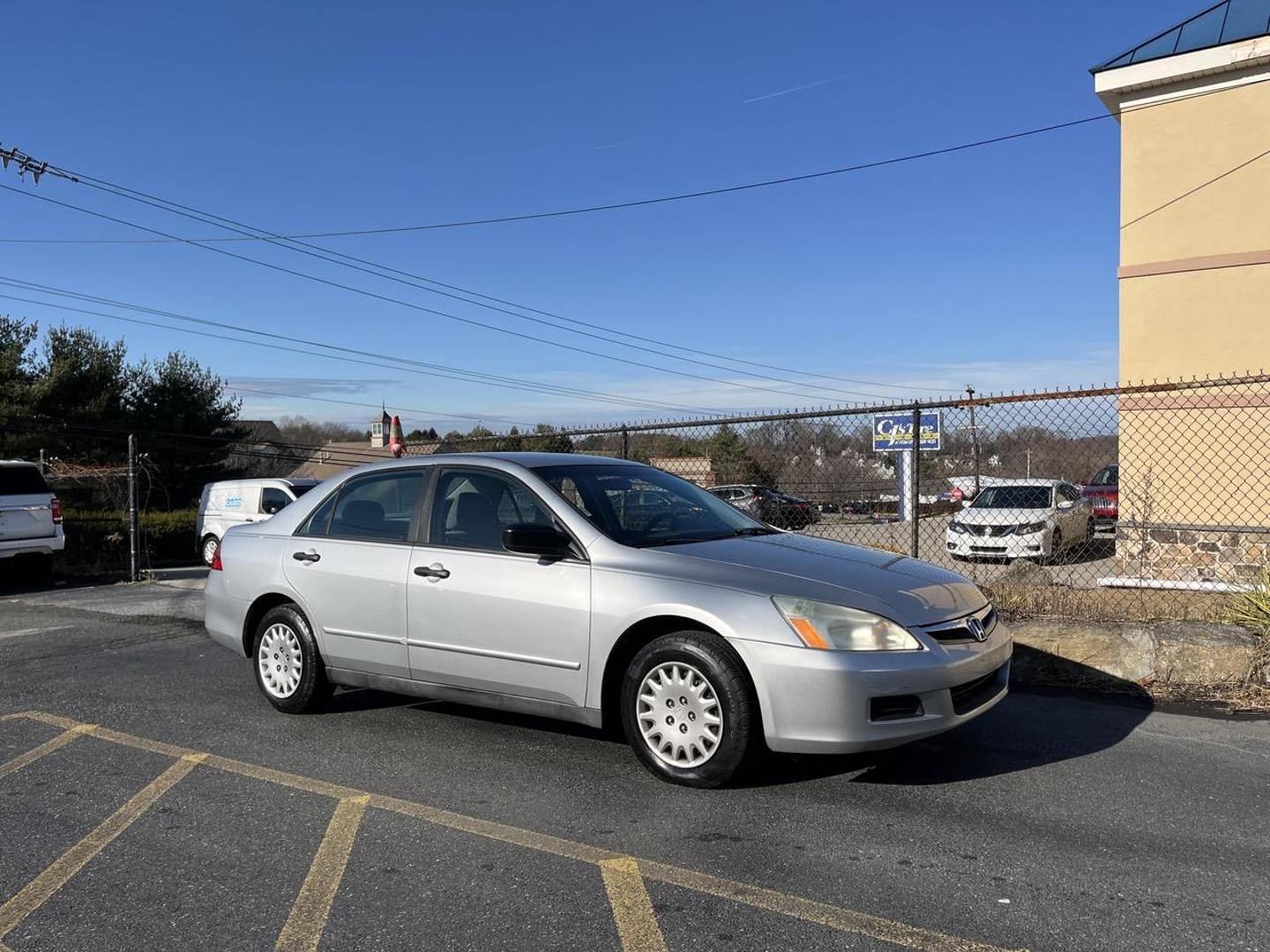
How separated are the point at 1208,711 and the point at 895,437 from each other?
3.27 meters

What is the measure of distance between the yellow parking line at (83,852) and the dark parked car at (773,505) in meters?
5.21

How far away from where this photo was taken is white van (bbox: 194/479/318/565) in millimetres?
17609

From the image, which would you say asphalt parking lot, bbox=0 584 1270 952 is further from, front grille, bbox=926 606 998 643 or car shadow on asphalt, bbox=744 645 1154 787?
front grille, bbox=926 606 998 643

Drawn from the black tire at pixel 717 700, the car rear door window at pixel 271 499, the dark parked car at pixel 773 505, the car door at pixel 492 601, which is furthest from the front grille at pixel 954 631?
the car rear door window at pixel 271 499

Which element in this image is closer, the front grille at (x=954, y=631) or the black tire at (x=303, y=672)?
the front grille at (x=954, y=631)

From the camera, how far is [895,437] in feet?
26.9

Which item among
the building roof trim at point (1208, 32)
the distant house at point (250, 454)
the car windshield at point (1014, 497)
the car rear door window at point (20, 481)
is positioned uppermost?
the building roof trim at point (1208, 32)

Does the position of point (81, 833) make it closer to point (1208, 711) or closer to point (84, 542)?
point (1208, 711)

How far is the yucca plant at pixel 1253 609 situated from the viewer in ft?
20.4

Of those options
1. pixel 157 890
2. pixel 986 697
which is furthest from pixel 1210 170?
pixel 157 890

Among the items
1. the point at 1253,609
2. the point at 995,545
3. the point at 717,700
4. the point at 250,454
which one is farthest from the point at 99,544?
the point at 250,454

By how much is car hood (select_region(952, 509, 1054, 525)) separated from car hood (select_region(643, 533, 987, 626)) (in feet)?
20.6

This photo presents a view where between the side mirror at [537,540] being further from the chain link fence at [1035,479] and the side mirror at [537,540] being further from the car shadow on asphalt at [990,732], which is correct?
the chain link fence at [1035,479]

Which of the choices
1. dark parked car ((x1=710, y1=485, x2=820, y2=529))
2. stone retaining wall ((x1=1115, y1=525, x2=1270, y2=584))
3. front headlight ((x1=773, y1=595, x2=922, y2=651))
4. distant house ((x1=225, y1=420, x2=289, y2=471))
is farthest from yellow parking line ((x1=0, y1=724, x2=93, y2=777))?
distant house ((x1=225, y1=420, x2=289, y2=471))
